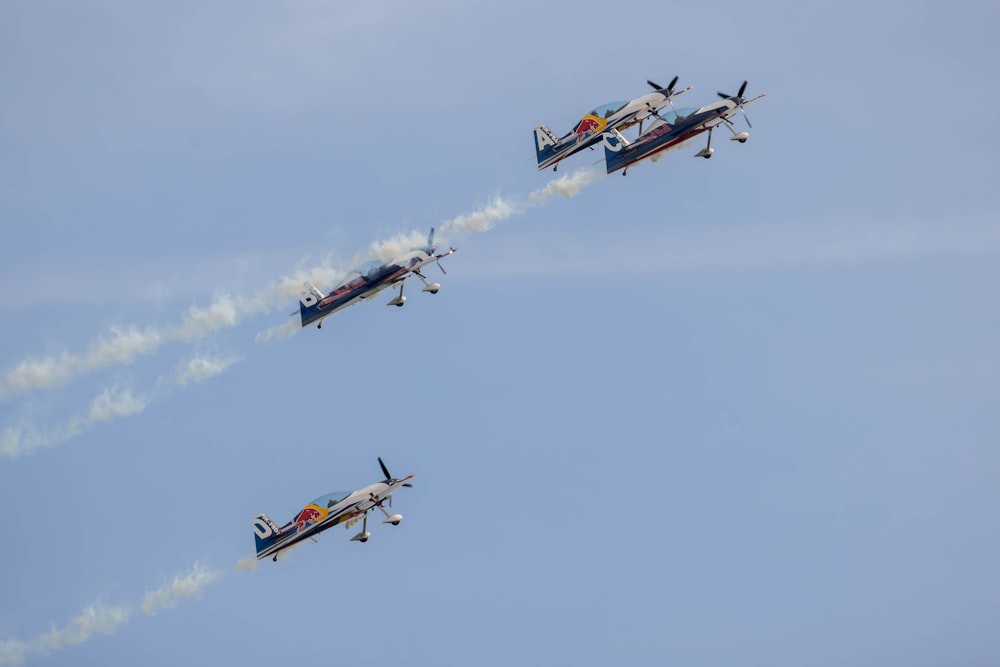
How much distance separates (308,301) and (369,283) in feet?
14.8

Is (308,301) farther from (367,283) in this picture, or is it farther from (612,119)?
(612,119)

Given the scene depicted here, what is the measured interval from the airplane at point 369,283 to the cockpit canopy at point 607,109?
14.7m

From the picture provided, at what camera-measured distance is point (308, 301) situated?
139375 mm

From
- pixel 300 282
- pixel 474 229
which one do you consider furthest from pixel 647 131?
pixel 300 282

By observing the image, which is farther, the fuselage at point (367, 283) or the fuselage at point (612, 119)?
the fuselage at point (612, 119)

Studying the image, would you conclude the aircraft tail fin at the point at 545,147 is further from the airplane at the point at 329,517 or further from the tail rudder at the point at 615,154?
the airplane at the point at 329,517

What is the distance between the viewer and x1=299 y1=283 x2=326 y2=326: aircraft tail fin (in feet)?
457

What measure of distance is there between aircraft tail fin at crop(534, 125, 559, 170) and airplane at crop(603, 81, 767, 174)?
7.27m

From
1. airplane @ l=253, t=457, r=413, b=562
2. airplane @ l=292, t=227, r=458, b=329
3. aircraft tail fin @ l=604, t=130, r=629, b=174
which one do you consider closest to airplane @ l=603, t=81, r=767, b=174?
→ aircraft tail fin @ l=604, t=130, r=629, b=174

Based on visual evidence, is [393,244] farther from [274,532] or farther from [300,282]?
[274,532]

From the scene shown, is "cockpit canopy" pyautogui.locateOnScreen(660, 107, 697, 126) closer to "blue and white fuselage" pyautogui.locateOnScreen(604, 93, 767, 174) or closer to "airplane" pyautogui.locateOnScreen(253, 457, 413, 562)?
"blue and white fuselage" pyautogui.locateOnScreen(604, 93, 767, 174)

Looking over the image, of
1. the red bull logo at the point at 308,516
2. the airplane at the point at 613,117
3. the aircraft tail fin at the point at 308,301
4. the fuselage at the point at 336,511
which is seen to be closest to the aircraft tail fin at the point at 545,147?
the airplane at the point at 613,117

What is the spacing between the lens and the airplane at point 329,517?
136 metres

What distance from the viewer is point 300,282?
461 ft
